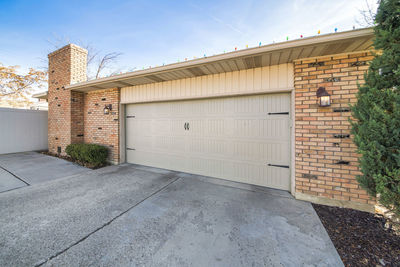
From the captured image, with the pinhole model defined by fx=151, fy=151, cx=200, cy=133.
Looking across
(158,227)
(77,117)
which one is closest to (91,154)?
(77,117)

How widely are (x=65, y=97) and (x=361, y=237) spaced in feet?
25.9

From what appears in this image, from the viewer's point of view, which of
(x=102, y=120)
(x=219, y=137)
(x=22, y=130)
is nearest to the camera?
(x=219, y=137)

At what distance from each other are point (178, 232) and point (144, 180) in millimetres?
1953

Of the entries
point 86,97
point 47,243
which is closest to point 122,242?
point 47,243

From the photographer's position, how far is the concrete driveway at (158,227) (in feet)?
4.80

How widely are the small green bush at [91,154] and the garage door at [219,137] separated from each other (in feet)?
2.54

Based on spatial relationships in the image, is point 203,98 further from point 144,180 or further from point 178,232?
point 178,232

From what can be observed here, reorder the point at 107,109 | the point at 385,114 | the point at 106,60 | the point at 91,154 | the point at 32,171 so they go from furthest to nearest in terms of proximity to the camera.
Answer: the point at 106,60
the point at 107,109
the point at 91,154
the point at 32,171
the point at 385,114

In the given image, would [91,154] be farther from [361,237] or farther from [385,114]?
[385,114]

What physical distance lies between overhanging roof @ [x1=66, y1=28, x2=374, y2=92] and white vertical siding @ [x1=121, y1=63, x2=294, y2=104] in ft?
0.43

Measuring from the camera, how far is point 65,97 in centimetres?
532

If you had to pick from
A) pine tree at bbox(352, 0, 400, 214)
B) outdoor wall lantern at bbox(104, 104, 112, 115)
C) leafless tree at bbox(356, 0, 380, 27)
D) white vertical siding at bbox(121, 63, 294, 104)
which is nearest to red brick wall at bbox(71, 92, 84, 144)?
outdoor wall lantern at bbox(104, 104, 112, 115)

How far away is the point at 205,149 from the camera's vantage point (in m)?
3.77

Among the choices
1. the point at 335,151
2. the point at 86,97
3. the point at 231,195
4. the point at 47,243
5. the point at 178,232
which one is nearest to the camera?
the point at 47,243
